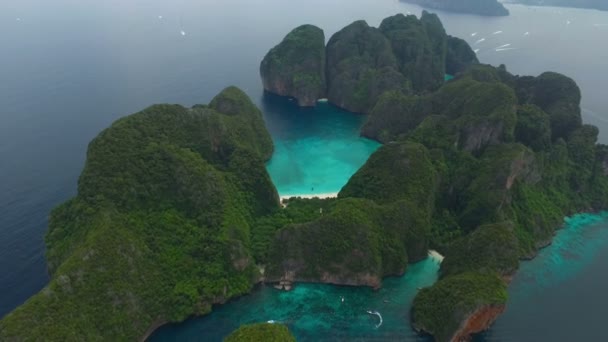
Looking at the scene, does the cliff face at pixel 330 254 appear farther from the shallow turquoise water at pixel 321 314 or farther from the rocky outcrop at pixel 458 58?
the rocky outcrop at pixel 458 58

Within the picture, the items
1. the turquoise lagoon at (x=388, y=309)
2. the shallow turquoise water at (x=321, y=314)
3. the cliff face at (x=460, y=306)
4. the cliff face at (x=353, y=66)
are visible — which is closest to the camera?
the cliff face at (x=460, y=306)

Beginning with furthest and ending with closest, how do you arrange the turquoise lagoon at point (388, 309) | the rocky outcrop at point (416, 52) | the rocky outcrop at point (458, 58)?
1. the rocky outcrop at point (458, 58)
2. the rocky outcrop at point (416, 52)
3. the turquoise lagoon at point (388, 309)

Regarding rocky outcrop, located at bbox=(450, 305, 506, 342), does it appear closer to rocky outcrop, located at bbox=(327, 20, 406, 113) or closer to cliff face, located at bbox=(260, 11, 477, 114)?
cliff face, located at bbox=(260, 11, 477, 114)

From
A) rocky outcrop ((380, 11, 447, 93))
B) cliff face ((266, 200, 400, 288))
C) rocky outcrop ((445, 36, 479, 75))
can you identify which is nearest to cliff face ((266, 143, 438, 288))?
cliff face ((266, 200, 400, 288))

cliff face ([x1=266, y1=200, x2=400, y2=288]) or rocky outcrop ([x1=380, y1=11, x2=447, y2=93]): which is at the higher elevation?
rocky outcrop ([x1=380, y1=11, x2=447, y2=93])

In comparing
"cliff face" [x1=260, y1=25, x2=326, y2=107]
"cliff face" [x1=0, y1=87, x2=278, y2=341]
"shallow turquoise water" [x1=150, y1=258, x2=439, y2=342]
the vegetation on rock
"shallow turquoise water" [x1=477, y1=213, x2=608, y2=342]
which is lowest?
"shallow turquoise water" [x1=150, y1=258, x2=439, y2=342]

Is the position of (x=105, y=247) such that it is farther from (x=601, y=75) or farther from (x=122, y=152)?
(x=601, y=75)

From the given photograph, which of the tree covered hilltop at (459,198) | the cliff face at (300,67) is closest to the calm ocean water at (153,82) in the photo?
the cliff face at (300,67)

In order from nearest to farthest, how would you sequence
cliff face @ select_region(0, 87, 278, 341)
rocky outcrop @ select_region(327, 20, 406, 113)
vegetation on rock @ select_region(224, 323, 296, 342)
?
vegetation on rock @ select_region(224, 323, 296, 342) → cliff face @ select_region(0, 87, 278, 341) → rocky outcrop @ select_region(327, 20, 406, 113)
